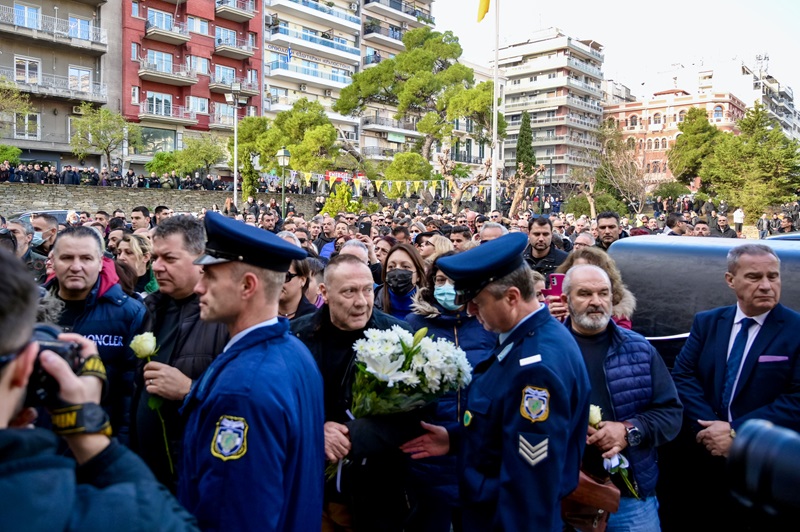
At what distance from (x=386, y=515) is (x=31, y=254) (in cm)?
673

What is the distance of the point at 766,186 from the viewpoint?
32781 millimetres

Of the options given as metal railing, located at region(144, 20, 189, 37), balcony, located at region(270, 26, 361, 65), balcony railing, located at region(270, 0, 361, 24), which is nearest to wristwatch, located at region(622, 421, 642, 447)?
metal railing, located at region(144, 20, 189, 37)

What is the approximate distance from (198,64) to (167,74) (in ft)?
11.7

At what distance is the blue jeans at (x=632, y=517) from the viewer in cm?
339

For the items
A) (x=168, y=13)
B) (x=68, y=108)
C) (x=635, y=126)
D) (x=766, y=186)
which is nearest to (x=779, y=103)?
(x=635, y=126)

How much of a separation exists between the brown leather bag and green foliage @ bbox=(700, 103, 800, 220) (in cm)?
3410

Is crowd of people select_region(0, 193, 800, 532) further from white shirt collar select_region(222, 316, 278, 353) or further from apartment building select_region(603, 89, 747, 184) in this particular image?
apartment building select_region(603, 89, 747, 184)

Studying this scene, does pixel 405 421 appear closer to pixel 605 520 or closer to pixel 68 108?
pixel 605 520

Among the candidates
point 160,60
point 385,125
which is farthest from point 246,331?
point 385,125

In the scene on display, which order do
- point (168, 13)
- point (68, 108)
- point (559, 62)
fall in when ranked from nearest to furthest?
point (68, 108)
point (168, 13)
point (559, 62)

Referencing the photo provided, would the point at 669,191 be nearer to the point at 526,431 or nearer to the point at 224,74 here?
the point at 224,74

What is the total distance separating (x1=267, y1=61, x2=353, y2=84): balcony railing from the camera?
5094cm

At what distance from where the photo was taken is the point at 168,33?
140ft

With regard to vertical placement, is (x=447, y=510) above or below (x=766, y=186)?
below
